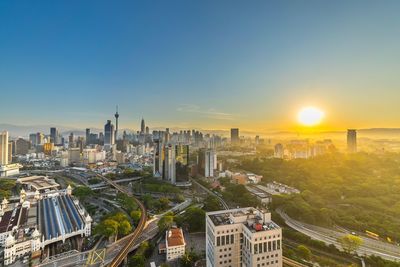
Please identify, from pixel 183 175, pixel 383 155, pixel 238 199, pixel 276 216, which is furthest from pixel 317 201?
pixel 383 155

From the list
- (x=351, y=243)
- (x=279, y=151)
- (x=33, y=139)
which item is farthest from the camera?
(x=33, y=139)

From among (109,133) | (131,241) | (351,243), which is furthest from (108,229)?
(109,133)

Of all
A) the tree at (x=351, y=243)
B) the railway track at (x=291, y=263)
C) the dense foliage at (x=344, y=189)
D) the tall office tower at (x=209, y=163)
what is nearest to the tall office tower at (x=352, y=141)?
the dense foliage at (x=344, y=189)

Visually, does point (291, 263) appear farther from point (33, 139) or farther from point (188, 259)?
point (33, 139)

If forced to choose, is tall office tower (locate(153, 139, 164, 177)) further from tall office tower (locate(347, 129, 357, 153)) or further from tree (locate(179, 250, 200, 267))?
tall office tower (locate(347, 129, 357, 153))

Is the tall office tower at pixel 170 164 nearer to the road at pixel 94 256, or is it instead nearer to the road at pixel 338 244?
the road at pixel 94 256

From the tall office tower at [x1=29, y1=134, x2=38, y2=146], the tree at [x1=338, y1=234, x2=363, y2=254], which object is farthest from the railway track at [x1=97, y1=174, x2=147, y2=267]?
the tall office tower at [x1=29, y1=134, x2=38, y2=146]

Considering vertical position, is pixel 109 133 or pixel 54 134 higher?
pixel 109 133
